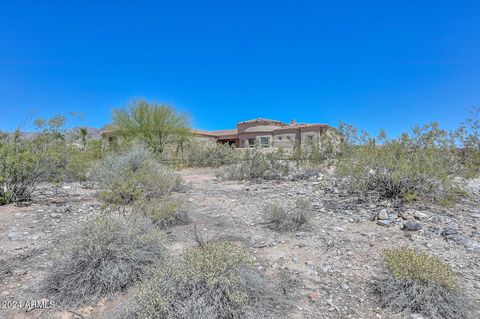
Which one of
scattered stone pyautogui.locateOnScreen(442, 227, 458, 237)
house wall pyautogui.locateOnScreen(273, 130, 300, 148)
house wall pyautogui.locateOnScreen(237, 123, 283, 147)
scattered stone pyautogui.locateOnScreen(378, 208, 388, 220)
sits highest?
house wall pyautogui.locateOnScreen(237, 123, 283, 147)

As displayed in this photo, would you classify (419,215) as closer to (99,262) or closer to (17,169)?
(99,262)

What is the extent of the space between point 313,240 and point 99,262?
270cm

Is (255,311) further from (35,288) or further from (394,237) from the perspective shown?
(394,237)

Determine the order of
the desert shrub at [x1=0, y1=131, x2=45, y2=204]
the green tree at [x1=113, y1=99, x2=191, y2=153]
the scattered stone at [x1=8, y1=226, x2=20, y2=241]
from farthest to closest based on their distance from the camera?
the green tree at [x1=113, y1=99, x2=191, y2=153]
the desert shrub at [x1=0, y1=131, x2=45, y2=204]
the scattered stone at [x1=8, y1=226, x2=20, y2=241]

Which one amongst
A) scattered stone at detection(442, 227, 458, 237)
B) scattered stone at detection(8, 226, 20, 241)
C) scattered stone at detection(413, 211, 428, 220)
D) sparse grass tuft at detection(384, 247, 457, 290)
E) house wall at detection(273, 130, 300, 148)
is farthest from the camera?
house wall at detection(273, 130, 300, 148)

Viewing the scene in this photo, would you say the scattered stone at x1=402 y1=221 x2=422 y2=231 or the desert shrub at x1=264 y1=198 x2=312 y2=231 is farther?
the desert shrub at x1=264 y1=198 x2=312 y2=231

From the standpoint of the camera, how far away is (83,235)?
120 inches

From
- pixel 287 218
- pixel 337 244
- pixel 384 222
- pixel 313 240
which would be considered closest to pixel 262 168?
pixel 287 218

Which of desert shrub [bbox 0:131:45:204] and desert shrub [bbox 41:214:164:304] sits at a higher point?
desert shrub [bbox 0:131:45:204]

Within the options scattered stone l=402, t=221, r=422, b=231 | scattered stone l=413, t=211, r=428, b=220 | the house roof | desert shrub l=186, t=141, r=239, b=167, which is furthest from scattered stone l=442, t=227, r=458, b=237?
the house roof

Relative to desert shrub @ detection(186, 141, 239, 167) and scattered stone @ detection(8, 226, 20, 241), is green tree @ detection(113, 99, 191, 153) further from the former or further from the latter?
scattered stone @ detection(8, 226, 20, 241)

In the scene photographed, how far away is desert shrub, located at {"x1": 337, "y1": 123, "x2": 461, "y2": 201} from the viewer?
521 centimetres

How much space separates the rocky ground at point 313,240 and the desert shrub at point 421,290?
0.12 metres

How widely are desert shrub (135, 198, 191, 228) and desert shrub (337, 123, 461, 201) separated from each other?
347 cm
